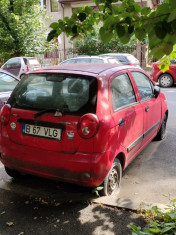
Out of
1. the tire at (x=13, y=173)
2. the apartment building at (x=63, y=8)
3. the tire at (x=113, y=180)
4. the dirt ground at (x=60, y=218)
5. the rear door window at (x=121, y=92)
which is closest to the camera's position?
the dirt ground at (x=60, y=218)

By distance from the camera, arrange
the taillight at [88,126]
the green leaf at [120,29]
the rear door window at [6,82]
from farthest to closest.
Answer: the rear door window at [6,82] → the taillight at [88,126] → the green leaf at [120,29]

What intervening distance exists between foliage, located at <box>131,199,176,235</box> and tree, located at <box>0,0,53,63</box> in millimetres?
14868

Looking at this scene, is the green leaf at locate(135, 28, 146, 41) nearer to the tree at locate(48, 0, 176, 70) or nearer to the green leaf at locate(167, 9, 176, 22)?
the tree at locate(48, 0, 176, 70)

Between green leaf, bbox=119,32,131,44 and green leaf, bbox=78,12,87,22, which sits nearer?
green leaf, bbox=119,32,131,44

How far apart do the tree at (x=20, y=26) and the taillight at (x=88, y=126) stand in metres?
14.3

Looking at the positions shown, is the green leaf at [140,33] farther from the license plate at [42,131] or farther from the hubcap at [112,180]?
the hubcap at [112,180]

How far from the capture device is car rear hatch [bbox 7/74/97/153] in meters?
3.12

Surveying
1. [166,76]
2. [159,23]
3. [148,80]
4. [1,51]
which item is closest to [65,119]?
[159,23]

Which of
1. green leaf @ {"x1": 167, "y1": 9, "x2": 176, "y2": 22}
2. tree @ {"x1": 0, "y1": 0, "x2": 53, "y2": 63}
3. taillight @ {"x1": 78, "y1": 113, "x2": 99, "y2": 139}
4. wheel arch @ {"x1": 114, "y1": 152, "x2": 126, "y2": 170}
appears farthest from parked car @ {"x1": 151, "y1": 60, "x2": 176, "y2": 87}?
green leaf @ {"x1": 167, "y1": 9, "x2": 176, "y2": 22}

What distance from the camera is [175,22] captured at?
162cm

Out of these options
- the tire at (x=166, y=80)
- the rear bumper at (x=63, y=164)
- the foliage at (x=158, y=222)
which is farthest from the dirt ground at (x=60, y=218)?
the tire at (x=166, y=80)

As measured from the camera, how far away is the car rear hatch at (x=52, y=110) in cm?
312

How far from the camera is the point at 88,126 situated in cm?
303

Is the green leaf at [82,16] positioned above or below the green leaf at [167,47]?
above
